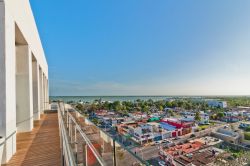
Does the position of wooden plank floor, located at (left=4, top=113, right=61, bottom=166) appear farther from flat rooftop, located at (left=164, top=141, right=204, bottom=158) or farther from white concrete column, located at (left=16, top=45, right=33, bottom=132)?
flat rooftop, located at (left=164, top=141, right=204, bottom=158)

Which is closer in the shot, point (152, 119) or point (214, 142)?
point (214, 142)

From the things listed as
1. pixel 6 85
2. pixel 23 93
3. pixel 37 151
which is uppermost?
pixel 6 85

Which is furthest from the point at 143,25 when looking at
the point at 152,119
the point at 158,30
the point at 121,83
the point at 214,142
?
the point at 121,83

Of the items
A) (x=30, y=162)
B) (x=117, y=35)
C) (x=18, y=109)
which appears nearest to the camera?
(x=30, y=162)

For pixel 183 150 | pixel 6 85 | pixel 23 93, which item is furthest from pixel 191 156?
pixel 6 85

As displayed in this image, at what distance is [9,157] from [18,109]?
1990 mm

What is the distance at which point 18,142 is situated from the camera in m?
3.62

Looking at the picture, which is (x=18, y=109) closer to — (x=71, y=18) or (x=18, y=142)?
(x=18, y=142)

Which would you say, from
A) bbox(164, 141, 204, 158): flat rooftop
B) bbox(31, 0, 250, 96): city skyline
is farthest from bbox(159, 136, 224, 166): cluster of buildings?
bbox(31, 0, 250, 96): city skyline

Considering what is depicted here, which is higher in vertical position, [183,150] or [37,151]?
[37,151]

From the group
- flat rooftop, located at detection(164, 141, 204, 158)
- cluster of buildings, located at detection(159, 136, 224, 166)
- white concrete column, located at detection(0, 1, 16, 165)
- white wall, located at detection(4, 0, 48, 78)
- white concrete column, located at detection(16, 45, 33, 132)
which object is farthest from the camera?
flat rooftop, located at detection(164, 141, 204, 158)

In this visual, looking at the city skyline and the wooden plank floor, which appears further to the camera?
the city skyline

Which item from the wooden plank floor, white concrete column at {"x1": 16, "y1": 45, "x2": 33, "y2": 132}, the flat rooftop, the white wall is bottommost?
the flat rooftop

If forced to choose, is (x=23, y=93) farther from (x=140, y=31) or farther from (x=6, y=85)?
(x=140, y=31)
